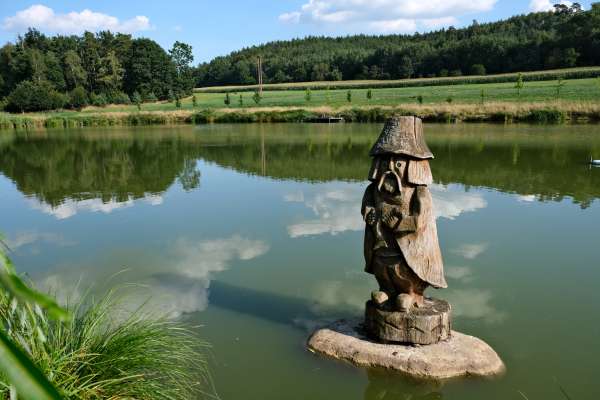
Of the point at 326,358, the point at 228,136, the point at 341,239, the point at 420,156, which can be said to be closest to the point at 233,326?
the point at 326,358

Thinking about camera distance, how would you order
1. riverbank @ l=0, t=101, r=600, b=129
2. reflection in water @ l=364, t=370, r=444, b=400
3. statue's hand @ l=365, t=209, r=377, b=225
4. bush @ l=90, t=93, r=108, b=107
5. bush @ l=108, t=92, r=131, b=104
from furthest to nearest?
1. bush @ l=108, t=92, r=131, b=104
2. bush @ l=90, t=93, r=108, b=107
3. riverbank @ l=0, t=101, r=600, b=129
4. statue's hand @ l=365, t=209, r=377, b=225
5. reflection in water @ l=364, t=370, r=444, b=400

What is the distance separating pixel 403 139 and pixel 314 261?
363 cm

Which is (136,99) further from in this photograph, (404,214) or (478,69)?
(404,214)

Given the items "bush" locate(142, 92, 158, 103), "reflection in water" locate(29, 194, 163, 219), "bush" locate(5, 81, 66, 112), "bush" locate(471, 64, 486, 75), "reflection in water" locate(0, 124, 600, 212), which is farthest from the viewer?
"bush" locate(471, 64, 486, 75)

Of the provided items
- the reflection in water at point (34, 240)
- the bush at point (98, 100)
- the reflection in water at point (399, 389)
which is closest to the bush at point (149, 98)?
the bush at point (98, 100)

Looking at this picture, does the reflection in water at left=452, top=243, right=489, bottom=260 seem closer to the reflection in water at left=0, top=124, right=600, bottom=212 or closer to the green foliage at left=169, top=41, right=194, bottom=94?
the reflection in water at left=0, top=124, right=600, bottom=212

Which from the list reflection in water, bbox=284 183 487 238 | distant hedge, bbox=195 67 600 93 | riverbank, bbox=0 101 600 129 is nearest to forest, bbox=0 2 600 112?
distant hedge, bbox=195 67 600 93

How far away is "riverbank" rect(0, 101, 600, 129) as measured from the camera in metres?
33.5

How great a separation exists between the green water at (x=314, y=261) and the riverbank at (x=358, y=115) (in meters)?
17.4

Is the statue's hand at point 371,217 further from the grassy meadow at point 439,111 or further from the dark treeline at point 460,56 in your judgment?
the dark treeline at point 460,56

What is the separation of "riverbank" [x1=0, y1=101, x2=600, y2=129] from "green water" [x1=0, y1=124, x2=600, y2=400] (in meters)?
17.4

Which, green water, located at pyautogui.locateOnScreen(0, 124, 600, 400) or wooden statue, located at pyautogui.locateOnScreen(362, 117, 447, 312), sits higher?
wooden statue, located at pyautogui.locateOnScreen(362, 117, 447, 312)

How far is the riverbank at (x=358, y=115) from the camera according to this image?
33.5 meters

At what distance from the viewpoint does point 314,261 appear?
814cm
